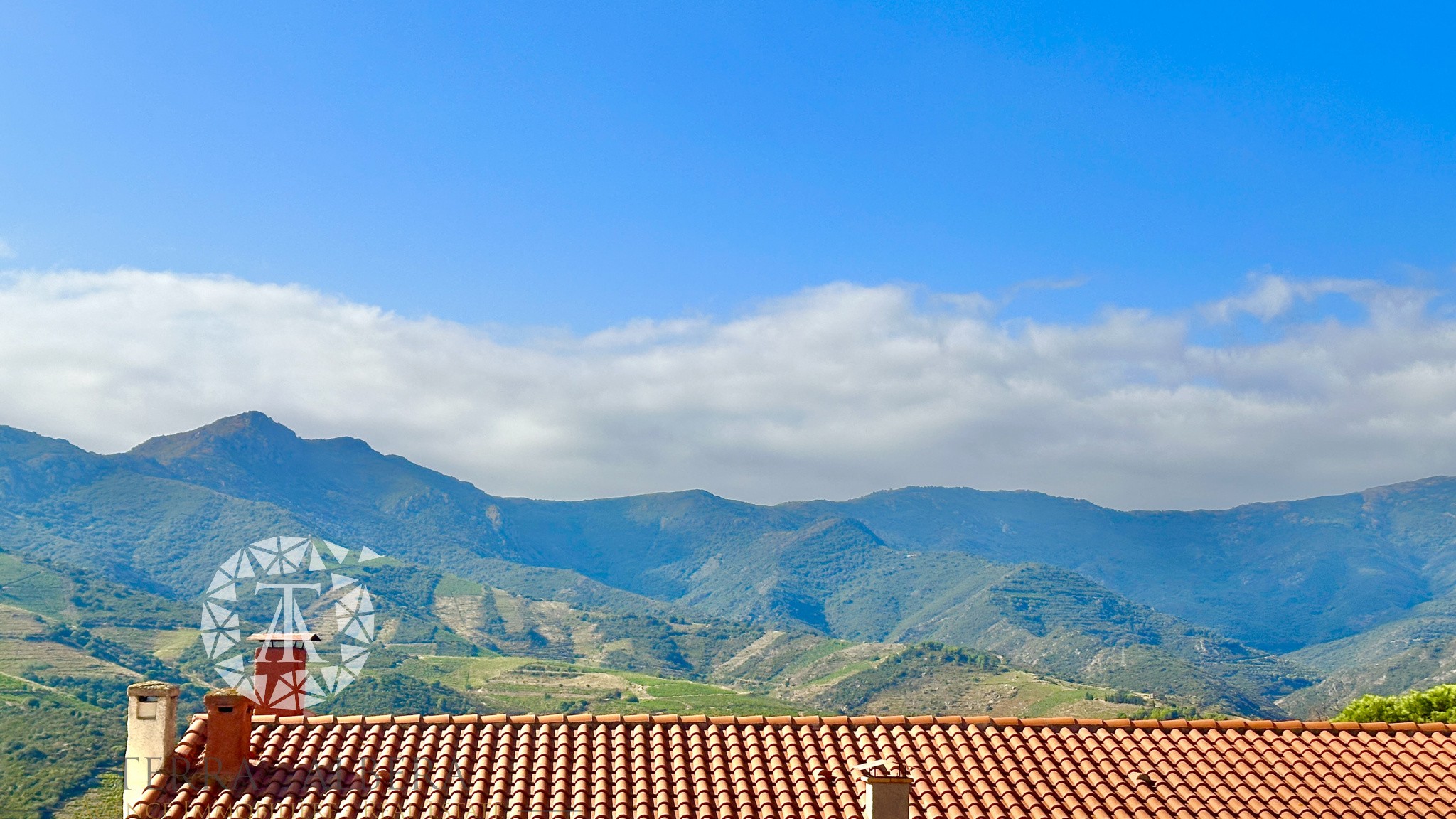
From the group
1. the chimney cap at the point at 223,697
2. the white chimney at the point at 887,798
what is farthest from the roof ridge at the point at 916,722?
the white chimney at the point at 887,798

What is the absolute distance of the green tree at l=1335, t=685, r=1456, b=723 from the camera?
31.9m

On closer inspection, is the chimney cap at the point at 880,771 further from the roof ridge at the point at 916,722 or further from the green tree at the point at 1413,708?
the green tree at the point at 1413,708

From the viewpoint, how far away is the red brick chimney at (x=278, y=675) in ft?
55.9

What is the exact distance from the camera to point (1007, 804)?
14.0 m

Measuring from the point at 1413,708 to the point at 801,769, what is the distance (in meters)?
26.1

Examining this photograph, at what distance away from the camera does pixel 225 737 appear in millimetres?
13711

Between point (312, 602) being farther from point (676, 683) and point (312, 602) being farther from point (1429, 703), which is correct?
point (1429, 703)

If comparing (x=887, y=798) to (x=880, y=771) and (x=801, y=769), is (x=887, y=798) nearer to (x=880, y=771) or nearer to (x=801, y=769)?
(x=880, y=771)

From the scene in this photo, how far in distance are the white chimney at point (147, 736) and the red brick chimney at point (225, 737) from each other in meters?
0.42

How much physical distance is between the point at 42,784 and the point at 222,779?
73600 millimetres

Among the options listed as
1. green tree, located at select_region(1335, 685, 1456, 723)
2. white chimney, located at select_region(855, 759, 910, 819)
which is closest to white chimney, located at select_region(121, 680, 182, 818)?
white chimney, located at select_region(855, 759, 910, 819)

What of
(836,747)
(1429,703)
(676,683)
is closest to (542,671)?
(676,683)

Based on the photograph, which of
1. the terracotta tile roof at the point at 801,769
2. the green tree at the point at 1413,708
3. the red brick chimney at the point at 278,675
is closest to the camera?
the terracotta tile roof at the point at 801,769

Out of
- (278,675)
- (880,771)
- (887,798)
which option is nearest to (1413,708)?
(880,771)
